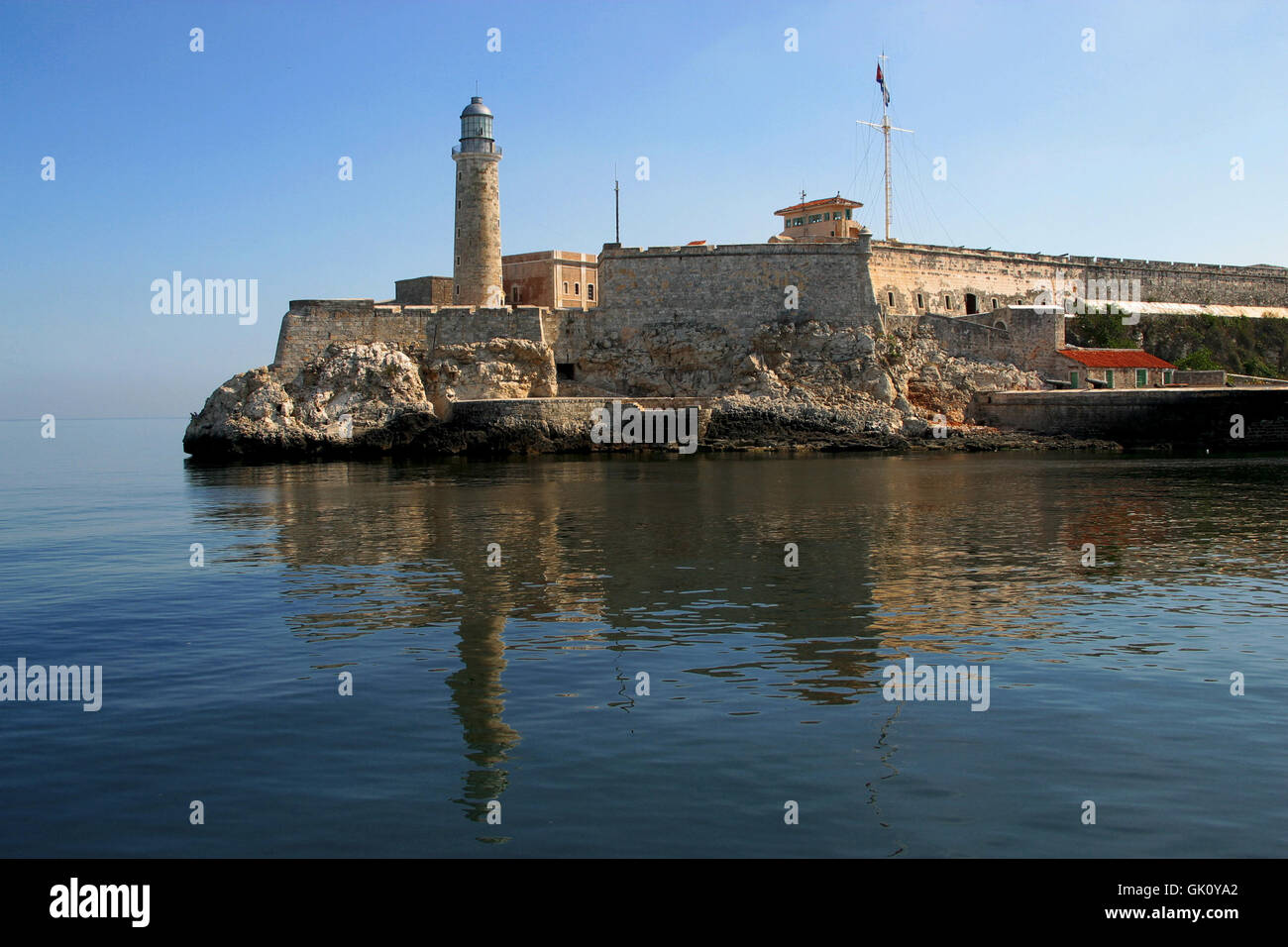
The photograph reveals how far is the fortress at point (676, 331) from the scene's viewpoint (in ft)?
110

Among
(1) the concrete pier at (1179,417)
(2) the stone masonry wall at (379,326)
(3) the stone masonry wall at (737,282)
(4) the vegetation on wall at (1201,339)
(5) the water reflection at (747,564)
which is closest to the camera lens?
(5) the water reflection at (747,564)

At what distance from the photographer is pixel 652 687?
7523 millimetres

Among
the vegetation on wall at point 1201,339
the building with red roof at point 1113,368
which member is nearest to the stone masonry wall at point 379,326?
the building with red roof at point 1113,368

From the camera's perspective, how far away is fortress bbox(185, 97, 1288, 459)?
33406mm

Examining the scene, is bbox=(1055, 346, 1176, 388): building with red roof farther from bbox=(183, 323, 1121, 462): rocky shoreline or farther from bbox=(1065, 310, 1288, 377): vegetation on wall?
bbox=(1065, 310, 1288, 377): vegetation on wall

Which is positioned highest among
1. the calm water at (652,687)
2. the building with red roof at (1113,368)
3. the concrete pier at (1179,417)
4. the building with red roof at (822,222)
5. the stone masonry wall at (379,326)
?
the building with red roof at (822,222)

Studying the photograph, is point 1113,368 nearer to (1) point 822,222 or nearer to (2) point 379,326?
(1) point 822,222

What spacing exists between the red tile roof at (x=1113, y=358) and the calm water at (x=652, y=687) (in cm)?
2134

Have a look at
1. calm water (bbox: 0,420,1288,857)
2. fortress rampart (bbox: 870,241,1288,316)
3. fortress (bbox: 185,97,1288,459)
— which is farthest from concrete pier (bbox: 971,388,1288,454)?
calm water (bbox: 0,420,1288,857)

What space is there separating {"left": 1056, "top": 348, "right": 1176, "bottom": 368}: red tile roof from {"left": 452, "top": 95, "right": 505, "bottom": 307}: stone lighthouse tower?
18904 mm

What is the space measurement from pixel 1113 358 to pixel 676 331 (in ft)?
49.5

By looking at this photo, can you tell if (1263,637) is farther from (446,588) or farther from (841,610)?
(446,588)

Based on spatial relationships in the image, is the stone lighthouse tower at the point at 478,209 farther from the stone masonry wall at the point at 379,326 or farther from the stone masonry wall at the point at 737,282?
the stone masonry wall at the point at 737,282
